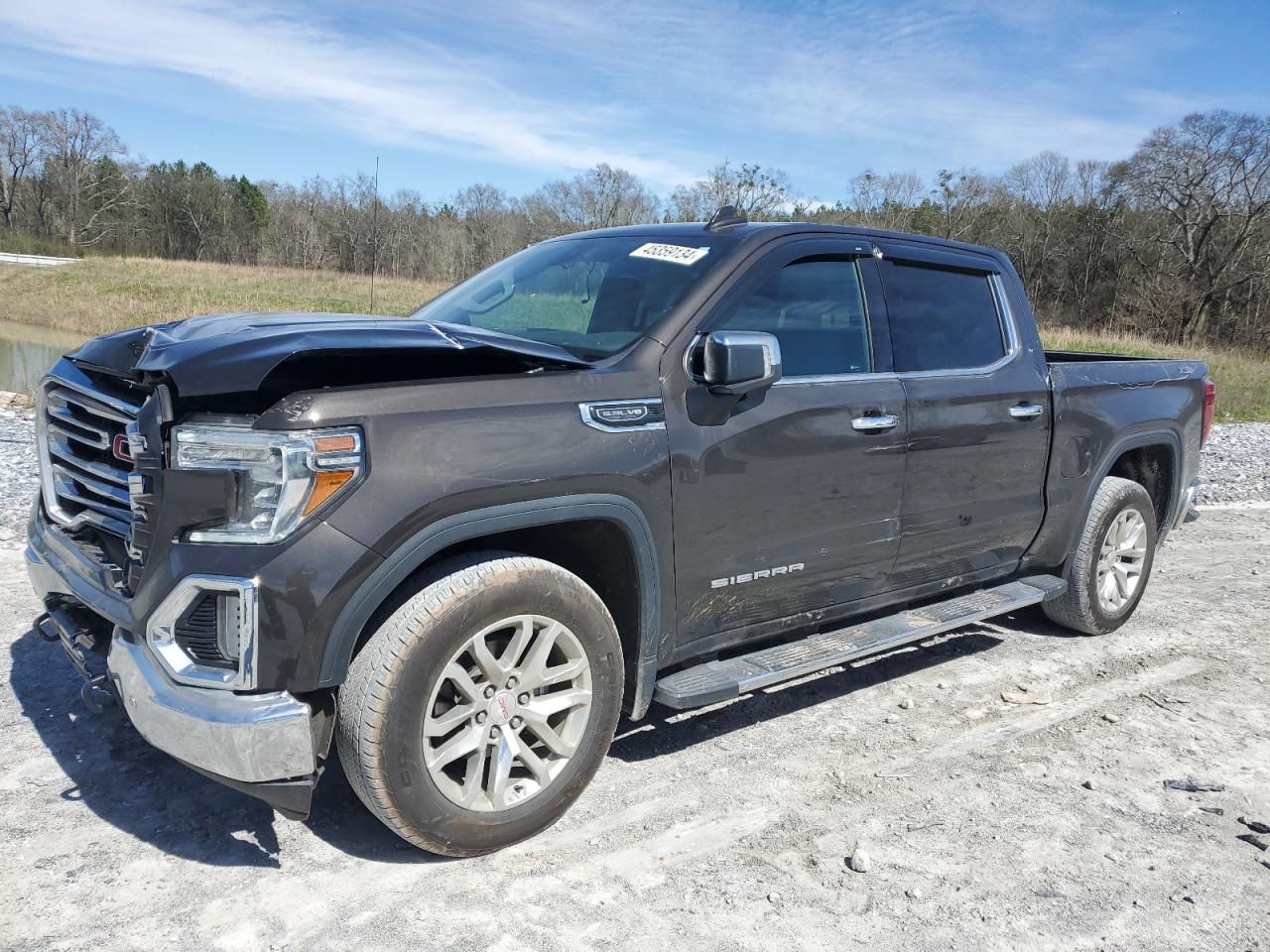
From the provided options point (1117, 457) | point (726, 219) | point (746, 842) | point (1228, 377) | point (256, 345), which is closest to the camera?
point (256, 345)

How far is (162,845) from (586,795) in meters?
1.32

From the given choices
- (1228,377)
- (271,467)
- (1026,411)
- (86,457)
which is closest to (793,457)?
(1026,411)

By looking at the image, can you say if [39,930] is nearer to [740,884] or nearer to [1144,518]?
[740,884]

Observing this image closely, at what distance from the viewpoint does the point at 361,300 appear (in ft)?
100

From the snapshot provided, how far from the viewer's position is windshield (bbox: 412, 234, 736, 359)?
3443mm

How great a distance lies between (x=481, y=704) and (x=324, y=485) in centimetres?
80

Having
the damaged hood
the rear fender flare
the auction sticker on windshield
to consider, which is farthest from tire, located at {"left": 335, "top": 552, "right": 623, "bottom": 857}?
the rear fender flare

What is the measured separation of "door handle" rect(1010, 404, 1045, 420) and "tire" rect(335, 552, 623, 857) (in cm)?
236

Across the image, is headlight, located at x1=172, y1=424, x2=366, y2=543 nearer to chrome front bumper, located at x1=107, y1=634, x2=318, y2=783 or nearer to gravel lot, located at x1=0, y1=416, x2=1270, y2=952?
chrome front bumper, located at x1=107, y1=634, x2=318, y2=783

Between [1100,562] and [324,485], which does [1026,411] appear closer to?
[1100,562]

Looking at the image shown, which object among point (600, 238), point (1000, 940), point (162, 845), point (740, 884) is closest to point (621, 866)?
point (740, 884)

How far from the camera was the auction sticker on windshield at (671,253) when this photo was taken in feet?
11.8

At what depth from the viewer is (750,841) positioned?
3.04m

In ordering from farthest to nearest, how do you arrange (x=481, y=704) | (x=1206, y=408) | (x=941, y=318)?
(x=1206, y=408) < (x=941, y=318) < (x=481, y=704)
